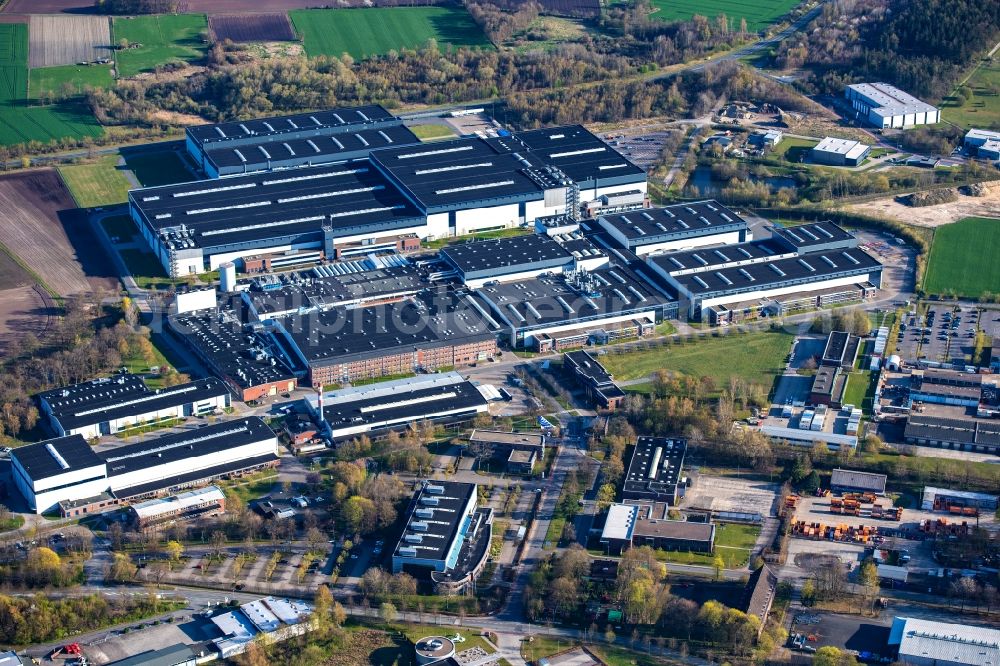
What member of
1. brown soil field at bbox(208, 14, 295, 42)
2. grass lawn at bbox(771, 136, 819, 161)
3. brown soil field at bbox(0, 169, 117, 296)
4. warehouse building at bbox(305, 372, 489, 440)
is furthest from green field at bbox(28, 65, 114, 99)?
warehouse building at bbox(305, 372, 489, 440)

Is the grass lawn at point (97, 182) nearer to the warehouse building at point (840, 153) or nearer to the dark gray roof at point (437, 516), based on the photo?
the dark gray roof at point (437, 516)

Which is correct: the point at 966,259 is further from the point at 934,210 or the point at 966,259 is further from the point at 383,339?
the point at 383,339

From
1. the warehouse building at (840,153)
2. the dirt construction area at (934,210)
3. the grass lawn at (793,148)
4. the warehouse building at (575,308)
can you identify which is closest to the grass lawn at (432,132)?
the grass lawn at (793,148)

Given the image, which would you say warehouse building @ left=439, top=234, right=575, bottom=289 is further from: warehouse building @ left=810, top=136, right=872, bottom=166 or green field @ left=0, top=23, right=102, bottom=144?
green field @ left=0, top=23, right=102, bottom=144

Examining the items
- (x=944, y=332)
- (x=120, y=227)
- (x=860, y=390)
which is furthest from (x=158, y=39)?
(x=860, y=390)

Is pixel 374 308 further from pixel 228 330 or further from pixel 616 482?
pixel 616 482

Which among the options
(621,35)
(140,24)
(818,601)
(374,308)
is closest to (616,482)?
(818,601)

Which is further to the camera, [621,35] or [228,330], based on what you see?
[621,35]
